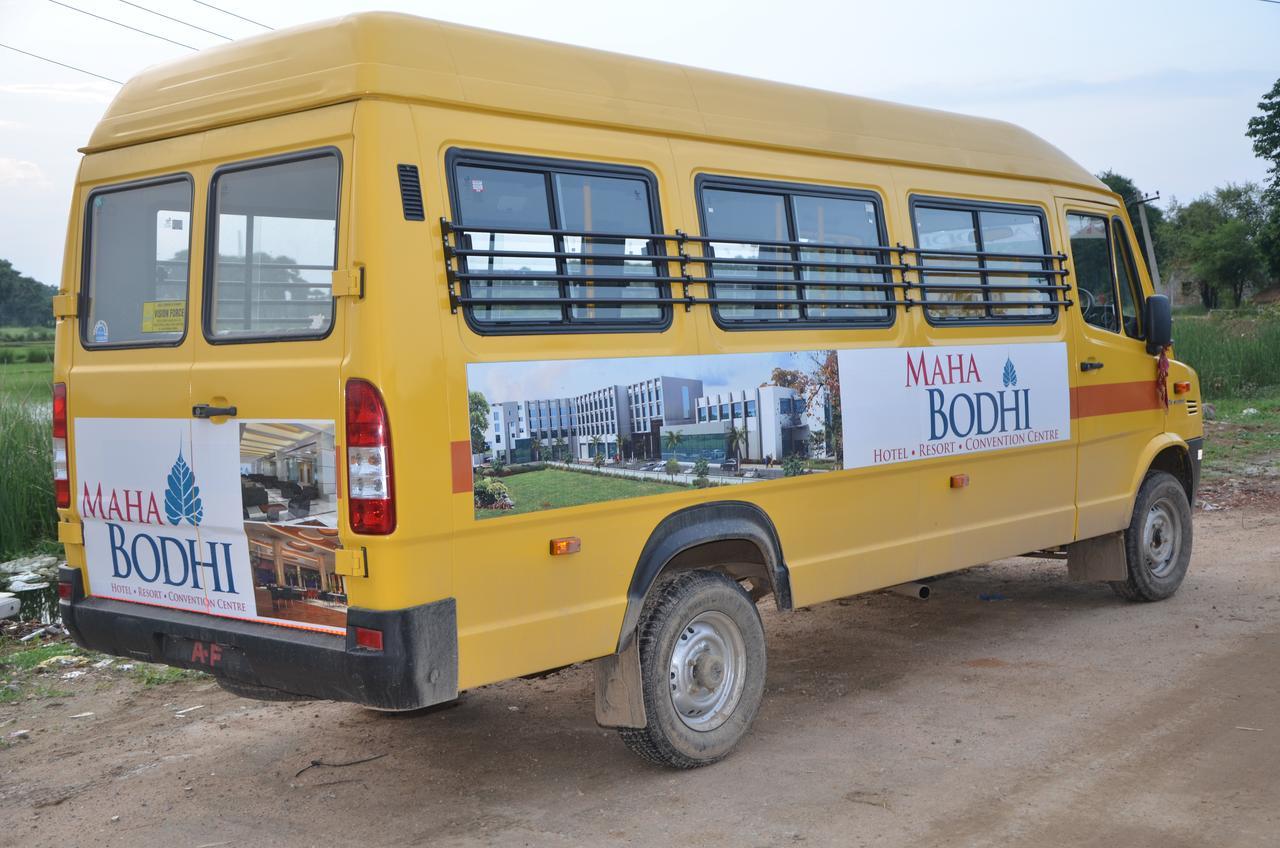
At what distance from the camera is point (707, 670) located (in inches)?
207

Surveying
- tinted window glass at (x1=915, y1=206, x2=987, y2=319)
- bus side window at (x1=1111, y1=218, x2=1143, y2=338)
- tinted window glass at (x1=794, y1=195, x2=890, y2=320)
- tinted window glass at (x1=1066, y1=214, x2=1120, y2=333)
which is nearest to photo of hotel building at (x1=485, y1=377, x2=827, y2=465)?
tinted window glass at (x1=794, y1=195, x2=890, y2=320)

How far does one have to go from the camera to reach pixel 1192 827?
14.4 ft

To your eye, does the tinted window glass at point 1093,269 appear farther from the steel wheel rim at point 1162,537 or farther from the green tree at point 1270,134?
the green tree at point 1270,134

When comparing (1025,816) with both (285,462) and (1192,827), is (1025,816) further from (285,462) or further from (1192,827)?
(285,462)

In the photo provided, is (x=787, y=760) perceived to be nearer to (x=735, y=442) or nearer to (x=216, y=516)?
(x=735, y=442)

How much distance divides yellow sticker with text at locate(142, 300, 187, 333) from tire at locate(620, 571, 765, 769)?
2.13m

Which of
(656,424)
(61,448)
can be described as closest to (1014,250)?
(656,424)

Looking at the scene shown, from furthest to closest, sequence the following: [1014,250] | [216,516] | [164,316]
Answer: [1014,250]
[164,316]
[216,516]

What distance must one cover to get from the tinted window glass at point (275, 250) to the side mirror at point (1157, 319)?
536cm

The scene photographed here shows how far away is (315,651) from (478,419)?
0.97m

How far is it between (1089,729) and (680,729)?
1.86 meters

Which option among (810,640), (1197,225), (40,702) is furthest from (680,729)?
(1197,225)

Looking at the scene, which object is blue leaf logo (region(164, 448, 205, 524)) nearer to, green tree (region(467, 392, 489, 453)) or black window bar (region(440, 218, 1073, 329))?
green tree (region(467, 392, 489, 453))

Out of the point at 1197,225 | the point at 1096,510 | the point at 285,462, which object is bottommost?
the point at 1096,510
